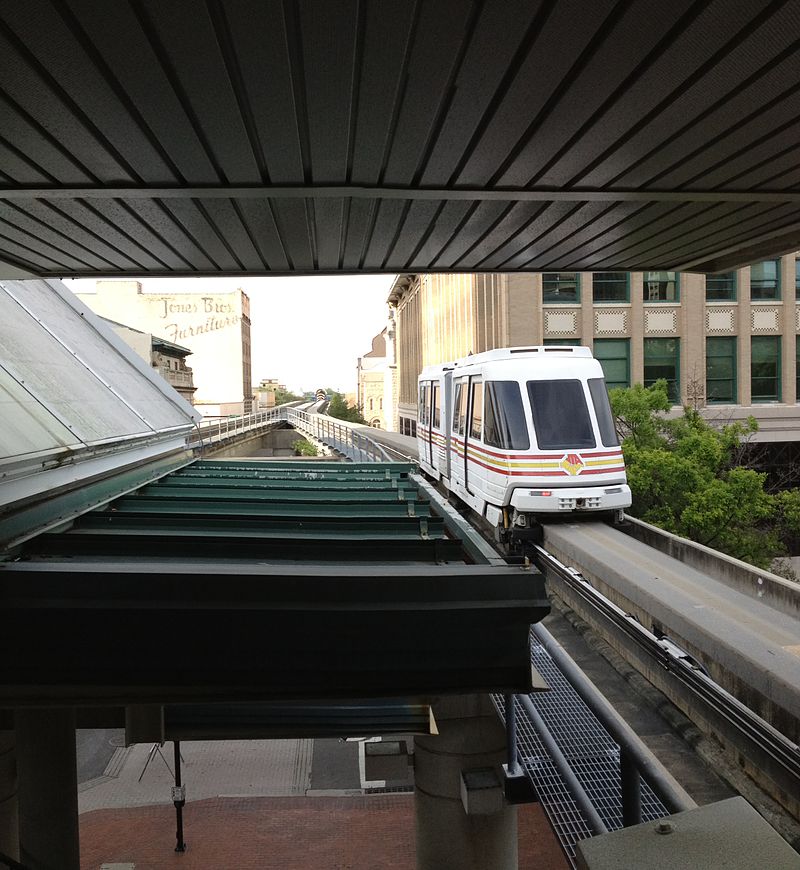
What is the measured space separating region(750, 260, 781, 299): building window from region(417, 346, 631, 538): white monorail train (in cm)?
2326

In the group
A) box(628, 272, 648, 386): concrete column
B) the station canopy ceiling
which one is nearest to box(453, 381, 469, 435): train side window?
the station canopy ceiling

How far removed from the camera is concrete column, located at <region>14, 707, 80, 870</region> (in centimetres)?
603

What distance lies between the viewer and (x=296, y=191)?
539 cm

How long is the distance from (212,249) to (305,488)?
9.87ft

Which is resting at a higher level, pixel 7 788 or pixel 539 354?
pixel 539 354

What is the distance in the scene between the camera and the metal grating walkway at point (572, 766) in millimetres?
4926

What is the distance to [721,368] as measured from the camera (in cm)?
3391

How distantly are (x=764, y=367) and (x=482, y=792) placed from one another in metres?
33.2

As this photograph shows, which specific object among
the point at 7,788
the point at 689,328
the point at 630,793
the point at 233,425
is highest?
the point at 689,328

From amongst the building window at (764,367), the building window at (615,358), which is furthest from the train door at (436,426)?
the building window at (764,367)

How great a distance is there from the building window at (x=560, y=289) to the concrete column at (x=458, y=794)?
97.9 ft

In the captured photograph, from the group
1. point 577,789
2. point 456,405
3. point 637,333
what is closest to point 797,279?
point 637,333

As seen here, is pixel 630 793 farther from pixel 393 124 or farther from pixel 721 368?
pixel 721 368

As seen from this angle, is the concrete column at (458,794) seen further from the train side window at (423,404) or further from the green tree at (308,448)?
the green tree at (308,448)
